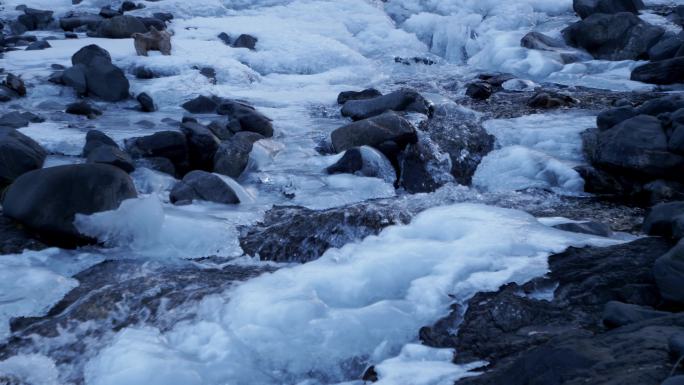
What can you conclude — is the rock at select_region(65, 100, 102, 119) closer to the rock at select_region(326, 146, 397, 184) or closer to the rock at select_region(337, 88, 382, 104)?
the rock at select_region(337, 88, 382, 104)

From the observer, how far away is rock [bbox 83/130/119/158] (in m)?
6.27

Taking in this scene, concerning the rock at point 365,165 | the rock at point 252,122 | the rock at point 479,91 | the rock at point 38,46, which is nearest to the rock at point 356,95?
the rock at point 479,91

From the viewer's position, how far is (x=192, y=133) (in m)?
6.51

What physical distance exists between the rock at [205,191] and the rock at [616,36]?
7.86 m

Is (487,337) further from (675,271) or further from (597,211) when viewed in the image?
(597,211)

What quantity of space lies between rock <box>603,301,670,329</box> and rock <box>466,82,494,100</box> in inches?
238

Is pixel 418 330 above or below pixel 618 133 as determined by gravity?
below

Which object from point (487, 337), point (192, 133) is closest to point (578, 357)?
point (487, 337)

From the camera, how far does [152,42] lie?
10.4 meters

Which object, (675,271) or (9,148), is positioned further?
(9,148)

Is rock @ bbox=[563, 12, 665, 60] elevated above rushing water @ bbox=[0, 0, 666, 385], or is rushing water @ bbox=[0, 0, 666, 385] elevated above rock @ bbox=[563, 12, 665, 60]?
rock @ bbox=[563, 12, 665, 60]

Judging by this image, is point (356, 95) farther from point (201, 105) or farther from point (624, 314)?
point (624, 314)

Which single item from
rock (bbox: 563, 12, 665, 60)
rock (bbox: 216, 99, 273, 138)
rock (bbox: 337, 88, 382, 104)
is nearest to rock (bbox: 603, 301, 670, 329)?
rock (bbox: 216, 99, 273, 138)

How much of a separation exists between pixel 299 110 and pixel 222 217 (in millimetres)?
3644
